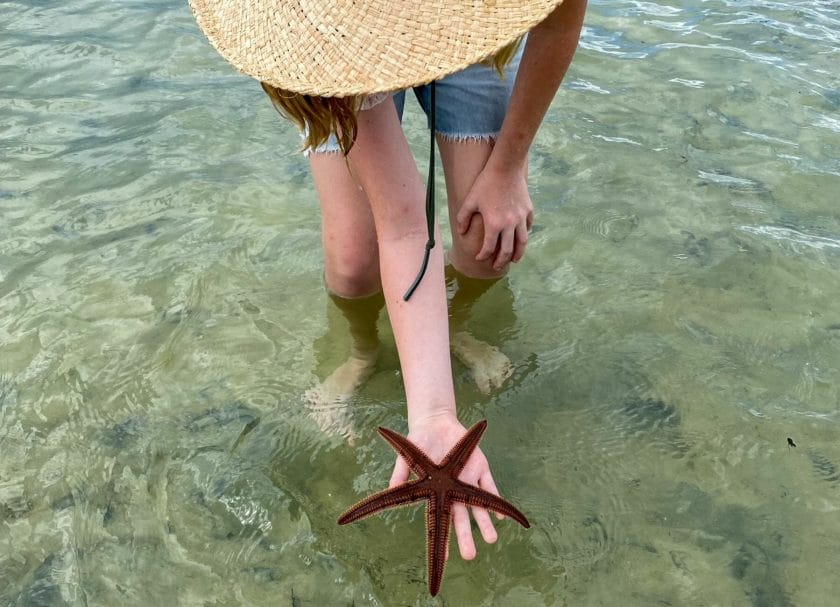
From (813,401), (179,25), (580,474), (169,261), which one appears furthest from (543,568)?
(179,25)

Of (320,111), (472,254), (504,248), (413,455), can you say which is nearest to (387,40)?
(320,111)

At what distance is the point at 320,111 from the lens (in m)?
2.04

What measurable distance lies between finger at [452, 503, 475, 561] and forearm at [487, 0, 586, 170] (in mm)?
1206

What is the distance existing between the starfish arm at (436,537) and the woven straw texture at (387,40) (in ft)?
3.22

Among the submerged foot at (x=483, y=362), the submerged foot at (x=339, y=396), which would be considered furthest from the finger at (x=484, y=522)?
the submerged foot at (x=483, y=362)

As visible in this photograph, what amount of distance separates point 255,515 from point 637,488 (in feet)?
3.97

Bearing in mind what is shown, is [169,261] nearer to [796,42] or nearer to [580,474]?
[580,474]

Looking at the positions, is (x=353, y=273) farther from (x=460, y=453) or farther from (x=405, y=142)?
(x=460, y=453)

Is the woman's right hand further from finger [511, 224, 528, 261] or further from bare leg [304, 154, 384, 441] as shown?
finger [511, 224, 528, 261]

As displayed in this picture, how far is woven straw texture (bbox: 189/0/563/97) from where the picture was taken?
1.54 metres

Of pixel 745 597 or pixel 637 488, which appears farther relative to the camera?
pixel 637 488

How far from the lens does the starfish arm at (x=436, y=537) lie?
1829 mm

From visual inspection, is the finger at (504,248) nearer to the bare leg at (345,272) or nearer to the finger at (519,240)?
the finger at (519,240)

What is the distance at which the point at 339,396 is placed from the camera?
2.83 meters
